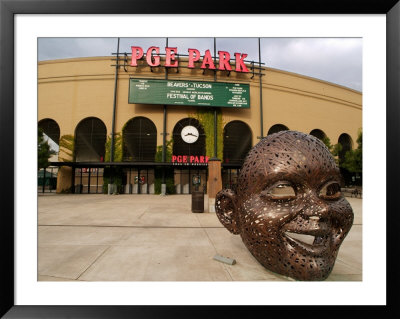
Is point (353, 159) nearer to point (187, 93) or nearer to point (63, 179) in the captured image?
point (187, 93)

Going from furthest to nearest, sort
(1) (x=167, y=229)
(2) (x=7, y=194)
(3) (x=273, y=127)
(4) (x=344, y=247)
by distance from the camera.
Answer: (3) (x=273, y=127) → (1) (x=167, y=229) → (4) (x=344, y=247) → (2) (x=7, y=194)

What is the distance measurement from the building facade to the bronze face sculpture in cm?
1476

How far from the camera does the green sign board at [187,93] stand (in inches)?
675

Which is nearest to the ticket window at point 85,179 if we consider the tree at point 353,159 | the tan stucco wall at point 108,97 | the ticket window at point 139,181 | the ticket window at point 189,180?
the ticket window at point 139,181

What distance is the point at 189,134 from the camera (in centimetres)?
1862

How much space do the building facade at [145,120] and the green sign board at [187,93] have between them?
3.7 inches

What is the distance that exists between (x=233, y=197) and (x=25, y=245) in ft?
7.62

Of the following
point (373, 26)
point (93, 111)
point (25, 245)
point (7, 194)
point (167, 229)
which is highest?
point (93, 111)

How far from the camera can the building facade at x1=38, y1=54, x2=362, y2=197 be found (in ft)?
58.2

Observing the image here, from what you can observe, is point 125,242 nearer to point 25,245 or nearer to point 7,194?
point 25,245

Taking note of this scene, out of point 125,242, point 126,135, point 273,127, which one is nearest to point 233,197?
point 125,242

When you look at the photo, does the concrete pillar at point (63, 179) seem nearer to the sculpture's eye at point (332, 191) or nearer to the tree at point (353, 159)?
the sculpture's eye at point (332, 191)

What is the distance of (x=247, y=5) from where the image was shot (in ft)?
4.83

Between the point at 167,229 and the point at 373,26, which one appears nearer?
the point at 373,26
